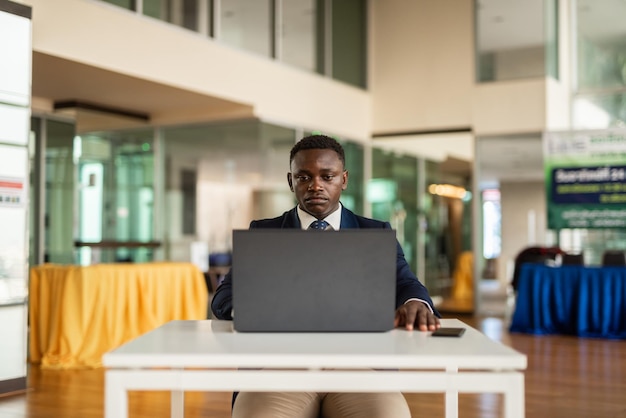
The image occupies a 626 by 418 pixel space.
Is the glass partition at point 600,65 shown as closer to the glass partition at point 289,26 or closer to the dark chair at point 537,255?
the dark chair at point 537,255

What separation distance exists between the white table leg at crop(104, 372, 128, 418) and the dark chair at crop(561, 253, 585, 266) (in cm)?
825

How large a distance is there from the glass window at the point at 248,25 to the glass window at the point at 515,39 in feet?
10.2

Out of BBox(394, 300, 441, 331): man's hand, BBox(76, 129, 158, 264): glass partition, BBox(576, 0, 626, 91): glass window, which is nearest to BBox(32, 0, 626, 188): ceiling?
BBox(576, 0, 626, 91): glass window

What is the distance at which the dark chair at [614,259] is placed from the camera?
9219mm

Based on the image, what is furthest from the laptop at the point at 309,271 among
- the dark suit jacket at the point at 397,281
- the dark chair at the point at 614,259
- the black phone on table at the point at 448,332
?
the dark chair at the point at 614,259

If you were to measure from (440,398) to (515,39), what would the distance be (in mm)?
7005

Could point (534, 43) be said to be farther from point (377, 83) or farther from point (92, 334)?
point (92, 334)

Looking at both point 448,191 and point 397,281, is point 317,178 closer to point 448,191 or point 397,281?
point 397,281

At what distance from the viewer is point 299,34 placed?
416 inches

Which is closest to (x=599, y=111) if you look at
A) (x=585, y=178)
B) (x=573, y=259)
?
(x=585, y=178)

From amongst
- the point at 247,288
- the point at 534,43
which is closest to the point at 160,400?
the point at 247,288

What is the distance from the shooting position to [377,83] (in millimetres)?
11789

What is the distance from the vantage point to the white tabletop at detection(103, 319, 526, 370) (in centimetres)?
170

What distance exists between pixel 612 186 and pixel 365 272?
9.05m
